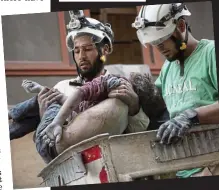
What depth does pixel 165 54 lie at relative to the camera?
15.4 feet

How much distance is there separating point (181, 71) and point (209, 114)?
0.33 m

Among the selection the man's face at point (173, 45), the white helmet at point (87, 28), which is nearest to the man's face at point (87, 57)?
the white helmet at point (87, 28)

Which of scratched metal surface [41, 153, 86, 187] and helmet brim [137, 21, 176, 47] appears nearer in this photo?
scratched metal surface [41, 153, 86, 187]

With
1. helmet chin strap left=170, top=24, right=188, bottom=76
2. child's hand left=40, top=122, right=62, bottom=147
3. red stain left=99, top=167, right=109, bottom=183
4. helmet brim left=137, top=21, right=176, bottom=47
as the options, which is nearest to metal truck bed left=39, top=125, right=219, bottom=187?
red stain left=99, top=167, right=109, bottom=183

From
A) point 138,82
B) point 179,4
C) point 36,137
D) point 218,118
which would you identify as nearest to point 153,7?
point 179,4

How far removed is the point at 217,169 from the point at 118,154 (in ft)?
1.98

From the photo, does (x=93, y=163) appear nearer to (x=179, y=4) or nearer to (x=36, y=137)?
(x=36, y=137)

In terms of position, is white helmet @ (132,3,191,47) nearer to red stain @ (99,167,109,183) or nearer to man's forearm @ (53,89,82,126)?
man's forearm @ (53,89,82,126)

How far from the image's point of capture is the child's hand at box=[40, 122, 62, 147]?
464 centimetres

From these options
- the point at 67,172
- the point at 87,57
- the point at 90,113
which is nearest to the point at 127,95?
the point at 90,113

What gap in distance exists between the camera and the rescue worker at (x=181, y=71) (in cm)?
452

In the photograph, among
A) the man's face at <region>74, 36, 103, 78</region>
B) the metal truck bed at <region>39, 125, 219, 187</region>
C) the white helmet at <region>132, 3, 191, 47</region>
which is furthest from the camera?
the man's face at <region>74, 36, 103, 78</region>

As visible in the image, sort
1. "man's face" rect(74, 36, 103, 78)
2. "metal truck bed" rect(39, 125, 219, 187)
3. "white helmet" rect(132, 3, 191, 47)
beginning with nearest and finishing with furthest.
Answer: "metal truck bed" rect(39, 125, 219, 187)
"white helmet" rect(132, 3, 191, 47)
"man's face" rect(74, 36, 103, 78)

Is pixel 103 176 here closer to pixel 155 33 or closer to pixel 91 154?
pixel 91 154
